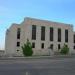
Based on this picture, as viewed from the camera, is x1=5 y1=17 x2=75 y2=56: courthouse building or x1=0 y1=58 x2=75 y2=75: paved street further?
x1=5 y1=17 x2=75 y2=56: courthouse building

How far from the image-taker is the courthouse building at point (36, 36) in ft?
335

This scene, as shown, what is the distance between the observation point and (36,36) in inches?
4065

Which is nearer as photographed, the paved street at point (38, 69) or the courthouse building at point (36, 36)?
the paved street at point (38, 69)

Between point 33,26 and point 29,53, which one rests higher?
point 33,26

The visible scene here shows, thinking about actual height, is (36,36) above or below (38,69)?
above

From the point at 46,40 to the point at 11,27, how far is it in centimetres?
1532

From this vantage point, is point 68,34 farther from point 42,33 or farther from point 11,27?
point 11,27

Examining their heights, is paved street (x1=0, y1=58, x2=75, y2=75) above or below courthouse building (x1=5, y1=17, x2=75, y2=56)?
below

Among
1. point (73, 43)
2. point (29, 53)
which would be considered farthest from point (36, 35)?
point (29, 53)

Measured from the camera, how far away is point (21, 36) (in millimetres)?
103000

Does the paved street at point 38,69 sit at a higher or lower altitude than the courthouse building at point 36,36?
lower

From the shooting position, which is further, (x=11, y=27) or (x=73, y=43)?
(x=73, y=43)

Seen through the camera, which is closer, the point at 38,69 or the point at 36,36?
the point at 38,69

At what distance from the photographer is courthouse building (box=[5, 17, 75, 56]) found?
10200cm
